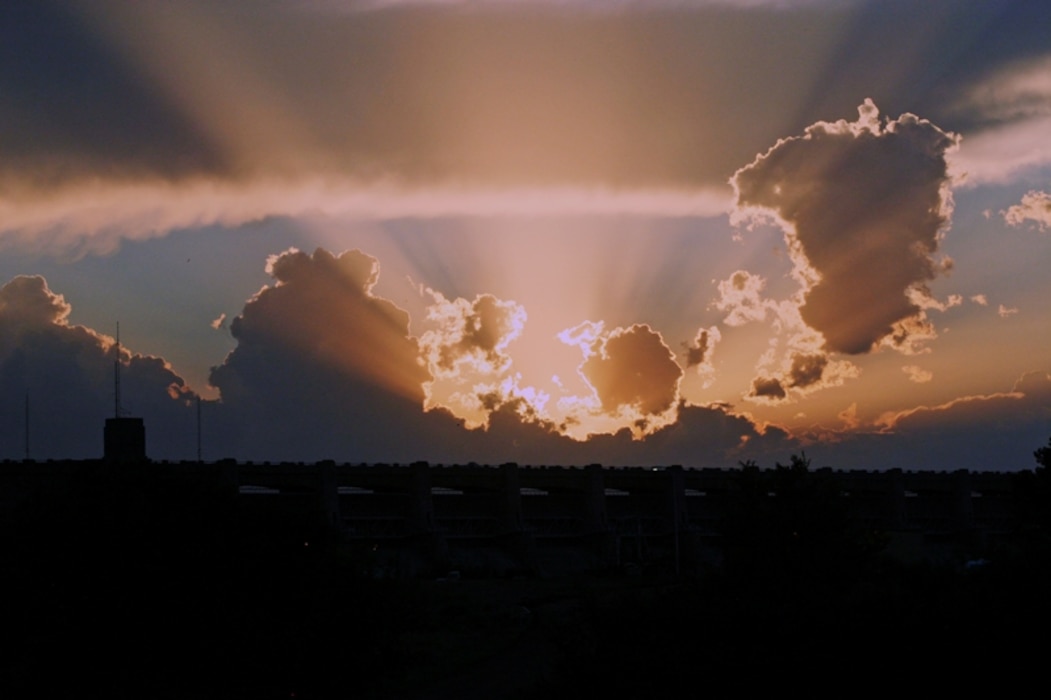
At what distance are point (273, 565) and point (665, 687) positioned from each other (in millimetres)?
26625

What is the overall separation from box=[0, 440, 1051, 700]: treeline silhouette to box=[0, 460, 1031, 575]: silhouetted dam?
3515cm

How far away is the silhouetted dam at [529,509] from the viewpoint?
104375 mm

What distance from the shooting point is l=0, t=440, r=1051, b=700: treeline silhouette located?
1289 inches

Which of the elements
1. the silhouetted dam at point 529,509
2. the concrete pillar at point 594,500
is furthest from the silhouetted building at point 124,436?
the concrete pillar at point 594,500

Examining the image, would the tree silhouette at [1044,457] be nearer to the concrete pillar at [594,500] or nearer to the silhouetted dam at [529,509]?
the silhouetted dam at [529,509]

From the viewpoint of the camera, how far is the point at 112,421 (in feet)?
346

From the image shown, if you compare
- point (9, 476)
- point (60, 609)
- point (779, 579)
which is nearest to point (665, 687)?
point (779, 579)

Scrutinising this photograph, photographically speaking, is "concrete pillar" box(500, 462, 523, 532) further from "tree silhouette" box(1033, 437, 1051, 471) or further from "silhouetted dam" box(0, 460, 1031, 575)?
"tree silhouette" box(1033, 437, 1051, 471)

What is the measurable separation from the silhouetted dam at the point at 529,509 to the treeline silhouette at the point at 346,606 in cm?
3515

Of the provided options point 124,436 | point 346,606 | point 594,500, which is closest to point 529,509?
point 594,500

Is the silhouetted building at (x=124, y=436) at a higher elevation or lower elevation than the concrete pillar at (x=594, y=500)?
higher

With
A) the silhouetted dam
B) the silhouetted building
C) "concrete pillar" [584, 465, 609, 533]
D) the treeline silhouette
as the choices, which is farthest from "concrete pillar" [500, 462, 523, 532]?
the treeline silhouette

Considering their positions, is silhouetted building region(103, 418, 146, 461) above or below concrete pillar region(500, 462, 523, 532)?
above

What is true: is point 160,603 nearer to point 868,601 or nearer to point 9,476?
point 868,601
